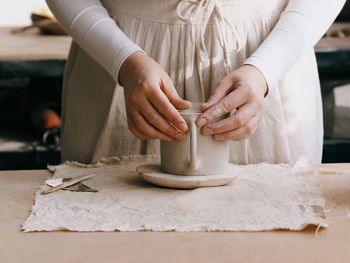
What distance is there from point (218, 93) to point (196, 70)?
268mm

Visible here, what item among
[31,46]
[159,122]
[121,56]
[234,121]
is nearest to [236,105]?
[234,121]

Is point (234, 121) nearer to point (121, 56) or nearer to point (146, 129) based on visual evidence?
point (146, 129)

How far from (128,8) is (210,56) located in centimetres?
20

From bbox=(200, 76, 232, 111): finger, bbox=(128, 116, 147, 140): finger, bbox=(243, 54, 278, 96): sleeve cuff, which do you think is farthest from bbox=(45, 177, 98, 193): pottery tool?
bbox=(243, 54, 278, 96): sleeve cuff

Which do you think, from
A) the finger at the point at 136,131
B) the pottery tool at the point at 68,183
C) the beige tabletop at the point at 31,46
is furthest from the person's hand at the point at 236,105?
the beige tabletop at the point at 31,46

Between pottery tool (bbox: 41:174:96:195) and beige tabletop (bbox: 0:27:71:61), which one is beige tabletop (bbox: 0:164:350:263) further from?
beige tabletop (bbox: 0:27:71:61)

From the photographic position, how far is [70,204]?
127 cm

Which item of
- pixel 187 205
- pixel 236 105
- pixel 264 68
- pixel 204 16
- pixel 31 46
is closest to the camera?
pixel 187 205

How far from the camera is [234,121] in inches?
53.2

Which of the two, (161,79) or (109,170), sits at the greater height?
(161,79)

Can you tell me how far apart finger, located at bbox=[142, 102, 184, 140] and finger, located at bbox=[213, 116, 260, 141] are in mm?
65

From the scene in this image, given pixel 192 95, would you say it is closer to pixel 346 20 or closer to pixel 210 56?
pixel 210 56

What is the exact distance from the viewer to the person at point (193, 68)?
4.67 ft

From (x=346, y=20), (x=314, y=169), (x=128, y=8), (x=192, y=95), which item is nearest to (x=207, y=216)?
(x=314, y=169)
